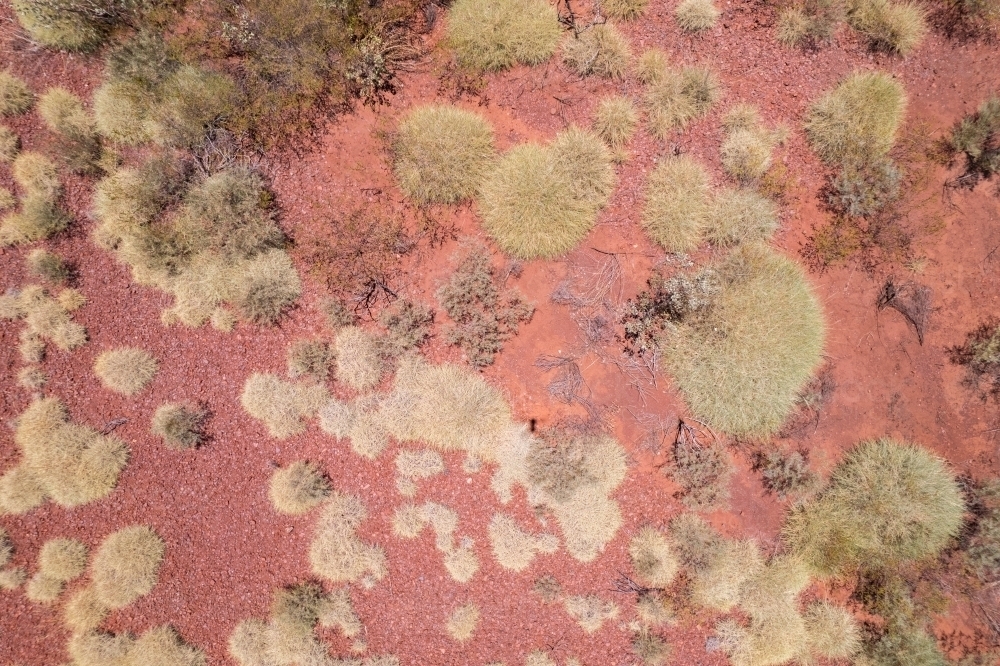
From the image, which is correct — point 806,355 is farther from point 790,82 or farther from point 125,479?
point 125,479

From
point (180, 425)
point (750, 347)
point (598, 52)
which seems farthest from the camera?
point (598, 52)

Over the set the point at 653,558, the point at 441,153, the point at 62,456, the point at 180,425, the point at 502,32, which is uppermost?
the point at 502,32

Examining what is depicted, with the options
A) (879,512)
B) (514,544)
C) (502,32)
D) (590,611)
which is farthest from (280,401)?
(879,512)

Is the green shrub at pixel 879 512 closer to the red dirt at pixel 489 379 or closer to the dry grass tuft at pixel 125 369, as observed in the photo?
the red dirt at pixel 489 379

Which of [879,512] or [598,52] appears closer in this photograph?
[879,512]

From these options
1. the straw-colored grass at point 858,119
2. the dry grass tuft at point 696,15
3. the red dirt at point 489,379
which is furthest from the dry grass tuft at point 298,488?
the straw-colored grass at point 858,119

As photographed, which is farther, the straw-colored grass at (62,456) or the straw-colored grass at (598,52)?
the straw-colored grass at (598,52)

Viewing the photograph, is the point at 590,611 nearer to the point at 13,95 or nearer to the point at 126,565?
the point at 126,565
